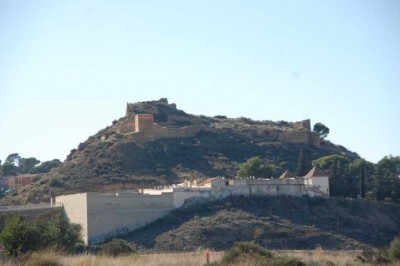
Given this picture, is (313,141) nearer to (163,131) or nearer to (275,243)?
(163,131)

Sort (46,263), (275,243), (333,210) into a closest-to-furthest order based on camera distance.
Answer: (46,263)
(275,243)
(333,210)

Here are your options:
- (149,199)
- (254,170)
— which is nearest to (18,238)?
(149,199)

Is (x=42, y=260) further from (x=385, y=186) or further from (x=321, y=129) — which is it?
(x=321, y=129)

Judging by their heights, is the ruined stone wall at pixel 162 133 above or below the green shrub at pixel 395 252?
above

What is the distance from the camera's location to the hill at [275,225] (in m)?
42.2

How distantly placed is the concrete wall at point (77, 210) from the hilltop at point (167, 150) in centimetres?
832

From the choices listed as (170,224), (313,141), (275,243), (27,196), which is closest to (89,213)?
(170,224)

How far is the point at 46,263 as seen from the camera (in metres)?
15.8

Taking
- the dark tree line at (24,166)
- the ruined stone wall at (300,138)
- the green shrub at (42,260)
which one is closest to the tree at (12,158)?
the dark tree line at (24,166)

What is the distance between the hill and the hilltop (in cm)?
1096

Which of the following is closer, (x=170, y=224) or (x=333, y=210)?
(x=170, y=224)

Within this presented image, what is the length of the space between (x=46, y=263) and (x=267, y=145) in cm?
5488

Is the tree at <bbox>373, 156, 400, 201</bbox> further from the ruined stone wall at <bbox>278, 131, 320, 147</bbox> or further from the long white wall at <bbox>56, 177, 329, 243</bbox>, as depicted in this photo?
the ruined stone wall at <bbox>278, 131, 320, 147</bbox>

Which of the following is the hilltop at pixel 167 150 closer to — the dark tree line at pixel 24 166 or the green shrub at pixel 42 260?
the dark tree line at pixel 24 166
